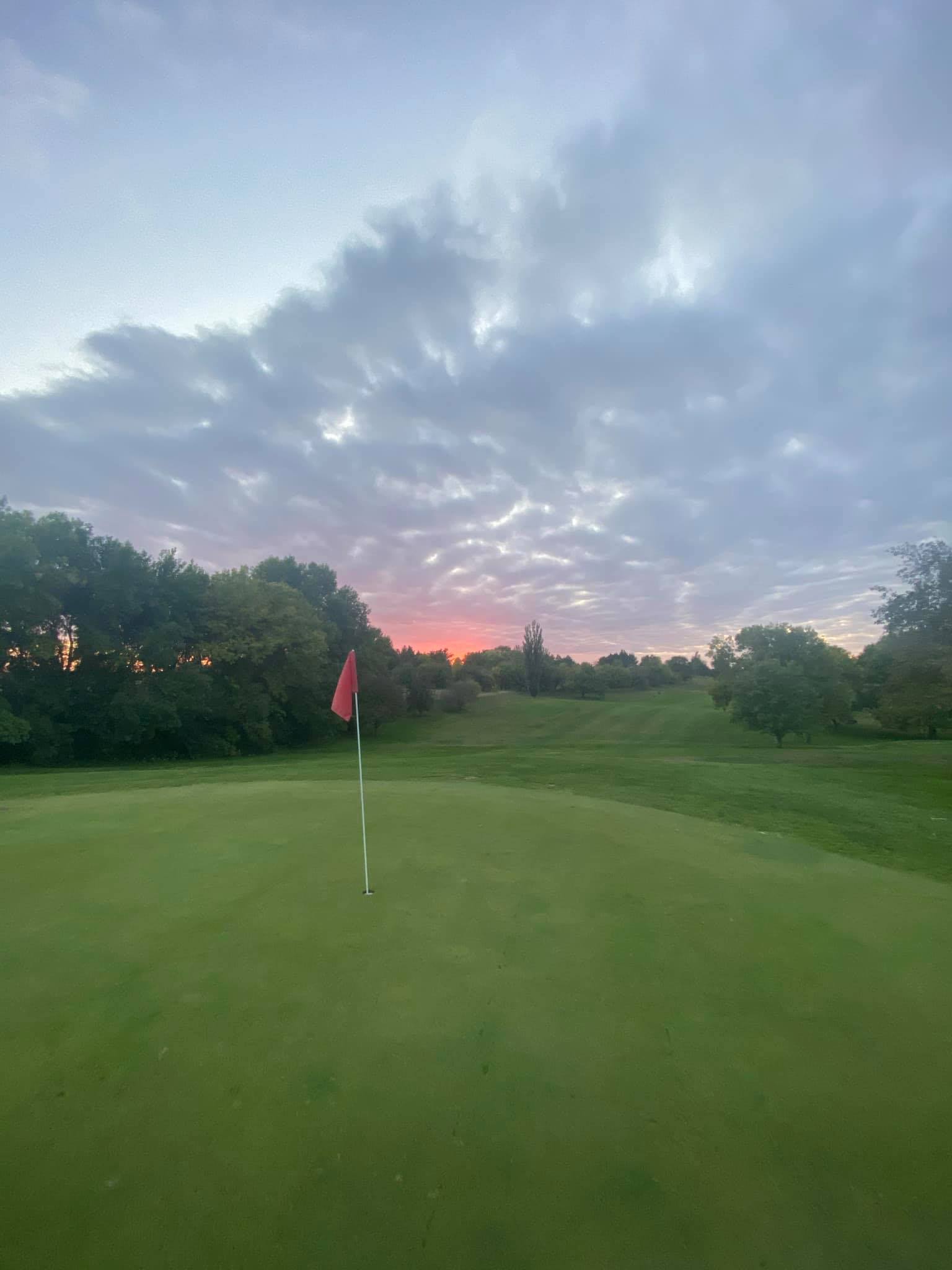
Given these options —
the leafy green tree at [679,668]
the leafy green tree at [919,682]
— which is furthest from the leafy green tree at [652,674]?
the leafy green tree at [919,682]

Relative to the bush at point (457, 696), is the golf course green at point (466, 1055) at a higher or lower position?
lower

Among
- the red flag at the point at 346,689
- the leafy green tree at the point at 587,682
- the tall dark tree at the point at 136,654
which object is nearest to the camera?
the red flag at the point at 346,689

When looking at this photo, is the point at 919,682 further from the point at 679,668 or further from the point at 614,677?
the point at 679,668

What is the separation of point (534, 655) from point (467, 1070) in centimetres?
7986

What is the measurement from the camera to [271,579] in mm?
46750

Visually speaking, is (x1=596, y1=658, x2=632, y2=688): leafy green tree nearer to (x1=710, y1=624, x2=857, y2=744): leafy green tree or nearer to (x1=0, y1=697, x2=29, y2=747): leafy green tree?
(x1=710, y1=624, x2=857, y2=744): leafy green tree

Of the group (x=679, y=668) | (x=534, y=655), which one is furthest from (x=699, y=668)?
(x=534, y=655)

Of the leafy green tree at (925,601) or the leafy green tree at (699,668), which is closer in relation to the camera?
the leafy green tree at (925,601)

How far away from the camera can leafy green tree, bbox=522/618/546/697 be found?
82750mm

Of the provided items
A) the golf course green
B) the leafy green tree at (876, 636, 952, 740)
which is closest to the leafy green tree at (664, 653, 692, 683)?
the leafy green tree at (876, 636, 952, 740)

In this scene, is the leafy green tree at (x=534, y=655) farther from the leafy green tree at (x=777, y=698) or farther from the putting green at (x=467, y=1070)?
the putting green at (x=467, y=1070)

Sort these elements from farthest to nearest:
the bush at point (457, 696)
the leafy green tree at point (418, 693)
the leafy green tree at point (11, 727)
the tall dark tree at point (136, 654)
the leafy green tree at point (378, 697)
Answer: the bush at point (457, 696) < the leafy green tree at point (418, 693) < the leafy green tree at point (378, 697) < the tall dark tree at point (136, 654) < the leafy green tree at point (11, 727)

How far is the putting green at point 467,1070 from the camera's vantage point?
2.45m

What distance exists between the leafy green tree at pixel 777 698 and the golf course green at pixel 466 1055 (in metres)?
27.2
